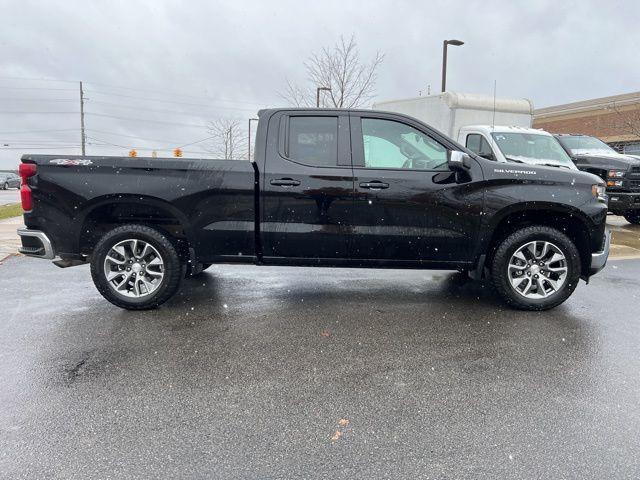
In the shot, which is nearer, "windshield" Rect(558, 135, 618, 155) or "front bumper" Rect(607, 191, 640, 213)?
"front bumper" Rect(607, 191, 640, 213)

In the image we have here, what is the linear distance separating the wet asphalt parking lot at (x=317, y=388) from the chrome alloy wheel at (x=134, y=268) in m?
0.27

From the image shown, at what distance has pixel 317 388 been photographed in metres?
3.14

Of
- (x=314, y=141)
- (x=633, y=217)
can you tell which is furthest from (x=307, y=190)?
(x=633, y=217)

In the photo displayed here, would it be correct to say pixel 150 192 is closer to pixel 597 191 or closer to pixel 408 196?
pixel 408 196

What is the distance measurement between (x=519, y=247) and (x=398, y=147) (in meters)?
1.56

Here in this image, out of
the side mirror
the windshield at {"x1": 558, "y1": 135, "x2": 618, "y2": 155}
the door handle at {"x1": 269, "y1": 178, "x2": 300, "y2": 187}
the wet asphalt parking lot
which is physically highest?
the windshield at {"x1": 558, "y1": 135, "x2": 618, "y2": 155}

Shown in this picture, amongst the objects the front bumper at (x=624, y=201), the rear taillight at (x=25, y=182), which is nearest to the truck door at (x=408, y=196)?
the rear taillight at (x=25, y=182)

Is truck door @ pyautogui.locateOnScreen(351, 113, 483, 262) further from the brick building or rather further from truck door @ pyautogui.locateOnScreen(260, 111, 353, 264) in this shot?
the brick building

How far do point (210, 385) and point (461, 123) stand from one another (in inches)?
366

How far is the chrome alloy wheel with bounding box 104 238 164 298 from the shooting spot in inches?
183

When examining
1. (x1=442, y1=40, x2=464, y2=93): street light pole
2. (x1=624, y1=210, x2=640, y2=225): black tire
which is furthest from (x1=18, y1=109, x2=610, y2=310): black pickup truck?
(x1=442, y1=40, x2=464, y2=93): street light pole

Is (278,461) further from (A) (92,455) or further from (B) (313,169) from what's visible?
(B) (313,169)

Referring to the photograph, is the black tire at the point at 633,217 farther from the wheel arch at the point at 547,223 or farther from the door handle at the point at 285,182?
the door handle at the point at 285,182

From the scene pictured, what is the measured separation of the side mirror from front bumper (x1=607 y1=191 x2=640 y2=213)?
8.44 metres
